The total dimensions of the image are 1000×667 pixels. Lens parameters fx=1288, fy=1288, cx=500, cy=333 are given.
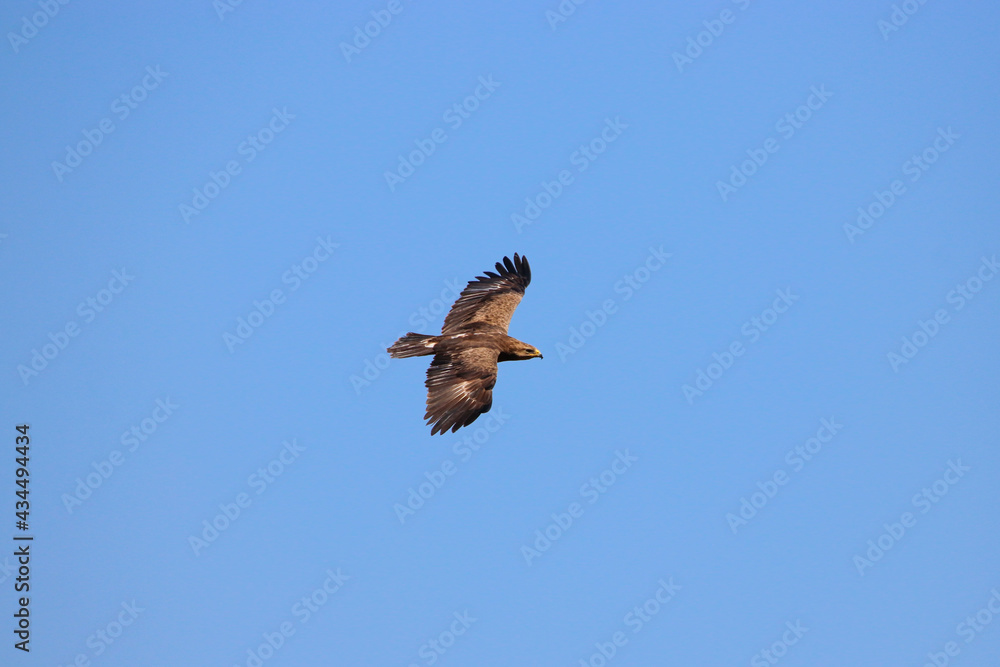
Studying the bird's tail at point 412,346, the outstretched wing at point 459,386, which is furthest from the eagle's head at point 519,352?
the bird's tail at point 412,346

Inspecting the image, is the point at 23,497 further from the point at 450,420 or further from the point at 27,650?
the point at 450,420

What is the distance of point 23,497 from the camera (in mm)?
29656

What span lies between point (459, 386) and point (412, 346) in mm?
2332

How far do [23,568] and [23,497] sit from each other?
1713mm

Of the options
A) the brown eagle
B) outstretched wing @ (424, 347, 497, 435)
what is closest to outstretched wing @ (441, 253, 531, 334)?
the brown eagle

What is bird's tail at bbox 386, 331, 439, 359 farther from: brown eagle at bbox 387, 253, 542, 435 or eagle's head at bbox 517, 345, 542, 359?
eagle's head at bbox 517, 345, 542, 359

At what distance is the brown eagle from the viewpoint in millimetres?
26516

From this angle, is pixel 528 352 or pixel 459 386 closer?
pixel 459 386

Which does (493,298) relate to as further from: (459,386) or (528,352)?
(459,386)

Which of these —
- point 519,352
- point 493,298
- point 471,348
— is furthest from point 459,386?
point 493,298

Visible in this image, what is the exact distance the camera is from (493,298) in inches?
1292

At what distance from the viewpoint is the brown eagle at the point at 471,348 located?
2652cm

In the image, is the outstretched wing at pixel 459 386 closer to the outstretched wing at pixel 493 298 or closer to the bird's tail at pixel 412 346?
the bird's tail at pixel 412 346

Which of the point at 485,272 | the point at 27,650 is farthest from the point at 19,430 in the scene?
the point at 485,272
